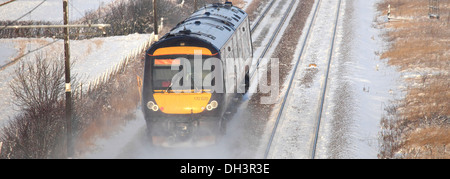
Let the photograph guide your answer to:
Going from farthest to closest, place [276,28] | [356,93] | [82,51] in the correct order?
[82,51]
[276,28]
[356,93]

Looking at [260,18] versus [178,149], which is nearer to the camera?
[178,149]

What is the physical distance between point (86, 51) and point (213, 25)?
1826 centimetres

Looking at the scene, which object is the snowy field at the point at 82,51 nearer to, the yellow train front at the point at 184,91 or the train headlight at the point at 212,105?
the yellow train front at the point at 184,91

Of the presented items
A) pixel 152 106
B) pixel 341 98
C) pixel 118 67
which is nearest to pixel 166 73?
pixel 152 106

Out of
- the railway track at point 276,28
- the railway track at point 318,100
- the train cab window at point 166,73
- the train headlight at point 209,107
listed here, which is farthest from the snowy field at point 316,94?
the train cab window at point 166,73

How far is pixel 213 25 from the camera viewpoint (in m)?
17.1

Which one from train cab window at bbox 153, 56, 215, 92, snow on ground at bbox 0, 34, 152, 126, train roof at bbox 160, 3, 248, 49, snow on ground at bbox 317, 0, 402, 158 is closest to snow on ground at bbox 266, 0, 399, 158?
snow on ground at bbox 317, 0, 402, 158

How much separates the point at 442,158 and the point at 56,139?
10269 millimetres

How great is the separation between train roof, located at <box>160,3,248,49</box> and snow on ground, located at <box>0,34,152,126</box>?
9.17 m

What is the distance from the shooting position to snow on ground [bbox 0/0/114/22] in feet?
143

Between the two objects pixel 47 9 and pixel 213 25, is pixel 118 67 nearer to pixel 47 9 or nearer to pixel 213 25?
pixel 213 25

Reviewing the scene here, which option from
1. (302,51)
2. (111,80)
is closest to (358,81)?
(302,51)

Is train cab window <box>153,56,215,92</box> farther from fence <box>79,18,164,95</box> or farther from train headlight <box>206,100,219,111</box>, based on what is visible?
fence <box>79,18,164,95</box>

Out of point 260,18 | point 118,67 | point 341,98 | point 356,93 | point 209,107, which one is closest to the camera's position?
point 209,107
